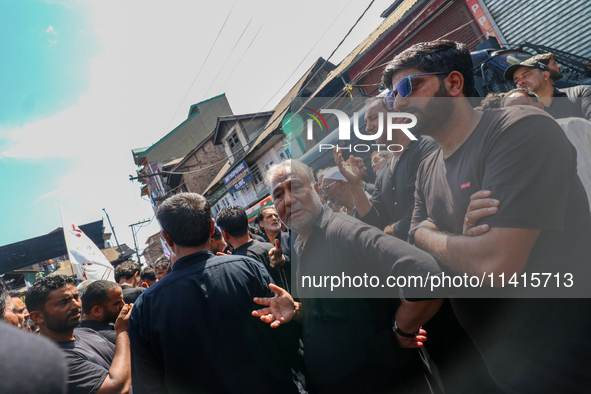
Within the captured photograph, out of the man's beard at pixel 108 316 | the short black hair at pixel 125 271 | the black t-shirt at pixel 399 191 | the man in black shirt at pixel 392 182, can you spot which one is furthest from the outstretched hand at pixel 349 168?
the short black hair at pixel 125 271

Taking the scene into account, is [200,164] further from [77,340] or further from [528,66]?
[528,66]

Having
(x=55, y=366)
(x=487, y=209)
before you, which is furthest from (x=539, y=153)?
(x=55, y=366)

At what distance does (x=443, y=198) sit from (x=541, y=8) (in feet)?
29.8

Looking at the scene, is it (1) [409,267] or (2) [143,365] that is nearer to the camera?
(1) [409,267]

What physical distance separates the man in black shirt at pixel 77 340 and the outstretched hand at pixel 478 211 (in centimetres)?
235

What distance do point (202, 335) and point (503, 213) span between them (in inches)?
62.3

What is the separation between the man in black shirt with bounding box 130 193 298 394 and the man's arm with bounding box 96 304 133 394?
0.50 metres

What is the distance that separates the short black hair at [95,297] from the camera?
118 inches

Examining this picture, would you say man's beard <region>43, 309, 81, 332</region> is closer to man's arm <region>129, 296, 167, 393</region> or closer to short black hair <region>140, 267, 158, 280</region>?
man's arm <region>129, 296, 167, 393</region>

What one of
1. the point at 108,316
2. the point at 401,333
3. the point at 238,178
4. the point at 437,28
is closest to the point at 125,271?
the point at 108,316

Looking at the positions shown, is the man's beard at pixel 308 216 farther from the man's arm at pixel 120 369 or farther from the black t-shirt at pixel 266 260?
the man's arm at pixel 120 369

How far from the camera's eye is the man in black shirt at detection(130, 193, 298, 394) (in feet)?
Answer: 5.72

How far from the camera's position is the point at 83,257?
23.6ft

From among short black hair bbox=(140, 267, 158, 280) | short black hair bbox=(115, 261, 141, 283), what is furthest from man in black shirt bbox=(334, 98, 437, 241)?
short black hair bbox=(140, 267, 158, 280)
